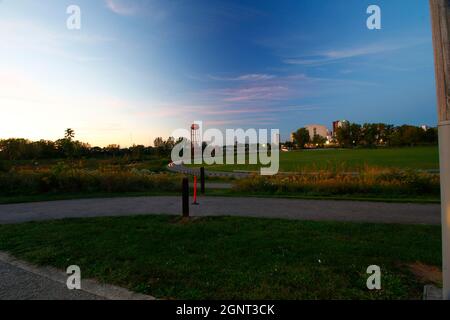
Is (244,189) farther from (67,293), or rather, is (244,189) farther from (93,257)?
(67,293)

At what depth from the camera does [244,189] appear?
14281 mm

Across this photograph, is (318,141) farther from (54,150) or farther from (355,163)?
(54,150)

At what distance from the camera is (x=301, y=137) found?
16975 centimetres

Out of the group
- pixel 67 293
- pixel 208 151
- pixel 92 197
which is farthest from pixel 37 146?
pixel 67 293

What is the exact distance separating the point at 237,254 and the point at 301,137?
17246cm

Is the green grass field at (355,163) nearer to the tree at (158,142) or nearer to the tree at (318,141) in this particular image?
the tree at (158,142)

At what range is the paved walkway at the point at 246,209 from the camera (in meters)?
7.93

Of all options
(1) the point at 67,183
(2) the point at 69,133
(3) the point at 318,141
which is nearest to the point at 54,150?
(2) the point at 69,133

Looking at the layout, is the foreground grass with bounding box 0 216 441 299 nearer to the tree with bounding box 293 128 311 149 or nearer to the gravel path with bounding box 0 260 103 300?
the gravel path with bounding box 0 260 103 300

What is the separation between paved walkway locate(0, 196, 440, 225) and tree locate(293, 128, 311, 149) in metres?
166

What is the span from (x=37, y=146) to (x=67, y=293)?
241ft

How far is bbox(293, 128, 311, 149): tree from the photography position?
170m

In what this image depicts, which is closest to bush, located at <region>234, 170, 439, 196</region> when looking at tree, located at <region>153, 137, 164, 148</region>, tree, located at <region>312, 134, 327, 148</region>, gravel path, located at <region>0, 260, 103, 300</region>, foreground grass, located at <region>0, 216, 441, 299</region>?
foreground grass, located at <region>0, 216, 441, 299</region>
